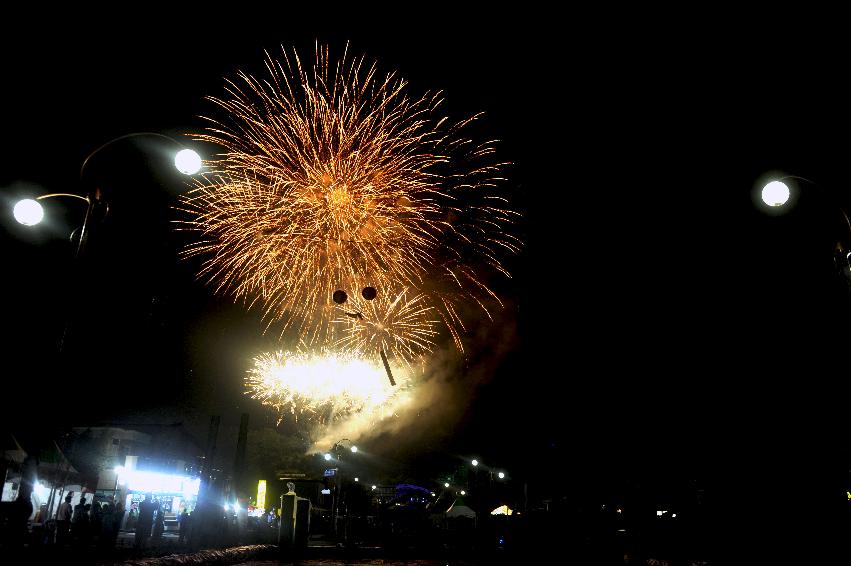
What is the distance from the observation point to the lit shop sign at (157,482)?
31.6 m

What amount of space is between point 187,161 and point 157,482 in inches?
1193

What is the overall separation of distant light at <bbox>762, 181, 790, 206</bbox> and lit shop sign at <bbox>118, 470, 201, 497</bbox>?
102ft

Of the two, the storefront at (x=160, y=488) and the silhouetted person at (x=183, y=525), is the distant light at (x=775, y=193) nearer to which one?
the silhouetted person at (x=183, y=525)

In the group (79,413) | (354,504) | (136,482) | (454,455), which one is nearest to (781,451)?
(354,504)

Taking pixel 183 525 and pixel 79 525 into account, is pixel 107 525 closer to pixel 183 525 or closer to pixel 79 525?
pixel 79 525

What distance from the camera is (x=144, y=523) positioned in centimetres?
1502

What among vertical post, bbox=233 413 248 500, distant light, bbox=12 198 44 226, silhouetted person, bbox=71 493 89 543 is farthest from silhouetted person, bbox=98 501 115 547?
distant light, bbox=12 198 44 226

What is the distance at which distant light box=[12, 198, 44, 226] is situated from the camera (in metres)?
8.48

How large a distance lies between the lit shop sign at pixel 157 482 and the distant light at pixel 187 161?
27030 millimetres

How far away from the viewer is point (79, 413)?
38.1 m

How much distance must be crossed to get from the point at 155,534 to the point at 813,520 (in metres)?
17.7

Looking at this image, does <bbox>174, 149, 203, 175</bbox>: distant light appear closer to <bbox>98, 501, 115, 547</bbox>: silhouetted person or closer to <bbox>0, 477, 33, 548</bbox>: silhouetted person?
<bbox>0, 477, 33, 548</bbox>: silhouetted person

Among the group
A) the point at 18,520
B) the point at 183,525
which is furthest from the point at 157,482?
the point at 18,520

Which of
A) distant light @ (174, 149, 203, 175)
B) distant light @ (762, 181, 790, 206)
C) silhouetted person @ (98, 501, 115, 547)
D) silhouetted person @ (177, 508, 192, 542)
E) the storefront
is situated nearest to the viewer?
distant light @ (762, 181, 790, 206)
